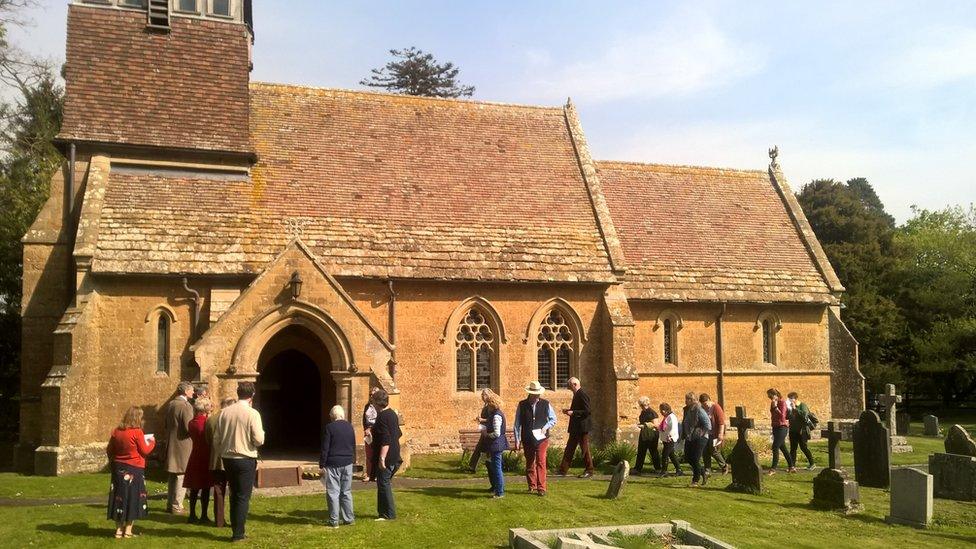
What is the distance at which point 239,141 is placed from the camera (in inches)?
875

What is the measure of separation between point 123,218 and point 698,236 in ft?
59.1

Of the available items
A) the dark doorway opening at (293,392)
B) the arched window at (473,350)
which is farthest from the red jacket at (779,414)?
the dark doorway opening at (293,392)

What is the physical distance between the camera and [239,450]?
11.2m

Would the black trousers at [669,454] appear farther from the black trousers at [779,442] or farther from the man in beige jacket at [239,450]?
the man in beige jacket at [239,450]

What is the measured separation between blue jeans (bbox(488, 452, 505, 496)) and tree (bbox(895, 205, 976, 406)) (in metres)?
31.5

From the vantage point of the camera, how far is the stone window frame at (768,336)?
86.3 feet

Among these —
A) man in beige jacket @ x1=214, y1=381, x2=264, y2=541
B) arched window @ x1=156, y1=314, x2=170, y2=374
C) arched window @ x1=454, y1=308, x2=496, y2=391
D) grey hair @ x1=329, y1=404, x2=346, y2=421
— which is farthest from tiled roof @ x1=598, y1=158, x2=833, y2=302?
man in beige jacket @ x1=214, y1=381, x2=264, y2=541

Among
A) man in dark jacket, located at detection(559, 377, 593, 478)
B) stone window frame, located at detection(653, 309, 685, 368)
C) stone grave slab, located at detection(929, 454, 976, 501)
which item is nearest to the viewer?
stone grave slab, located at detection(929, 454, 976, 501)

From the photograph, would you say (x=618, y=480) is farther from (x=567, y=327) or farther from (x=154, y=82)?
(x=154, y=82)

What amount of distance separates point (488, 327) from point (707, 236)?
953cm

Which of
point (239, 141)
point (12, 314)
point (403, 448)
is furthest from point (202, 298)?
point (12, 314)

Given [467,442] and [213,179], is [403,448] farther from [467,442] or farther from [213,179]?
[213,179]

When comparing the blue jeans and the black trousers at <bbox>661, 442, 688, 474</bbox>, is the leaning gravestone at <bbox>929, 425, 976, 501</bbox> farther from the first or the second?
the blue jeans

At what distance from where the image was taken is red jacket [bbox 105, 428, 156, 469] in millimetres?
11414
